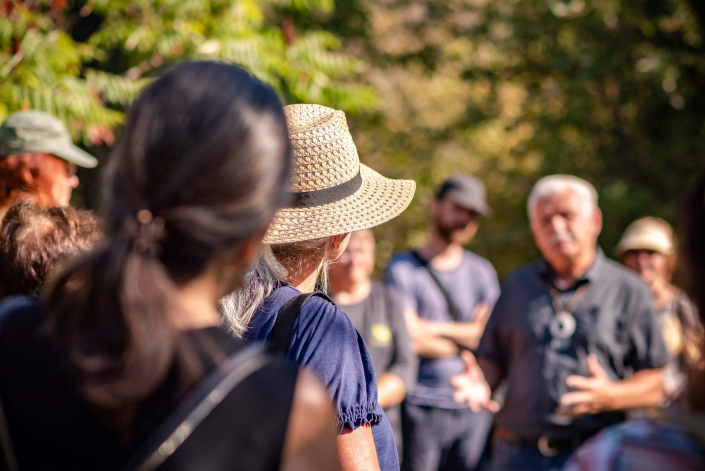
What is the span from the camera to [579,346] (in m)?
3.85

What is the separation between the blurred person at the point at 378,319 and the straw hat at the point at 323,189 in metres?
2.22

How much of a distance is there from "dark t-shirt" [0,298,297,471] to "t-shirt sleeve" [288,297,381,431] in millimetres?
580

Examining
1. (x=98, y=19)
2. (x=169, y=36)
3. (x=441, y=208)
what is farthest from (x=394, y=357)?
(x=98, y=19)

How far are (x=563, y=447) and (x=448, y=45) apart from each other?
11.5 m

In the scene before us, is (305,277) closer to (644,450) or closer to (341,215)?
(341,215)

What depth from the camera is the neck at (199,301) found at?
3.77ft

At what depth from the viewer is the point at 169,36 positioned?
5.97 m

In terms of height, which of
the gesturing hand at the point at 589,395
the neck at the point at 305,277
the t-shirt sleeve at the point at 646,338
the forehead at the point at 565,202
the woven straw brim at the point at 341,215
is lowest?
the gesturing hand at the point at 589,395

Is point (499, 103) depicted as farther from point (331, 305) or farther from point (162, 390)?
point (162, 390)

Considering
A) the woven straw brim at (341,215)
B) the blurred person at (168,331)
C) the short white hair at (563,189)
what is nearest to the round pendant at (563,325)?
the short white hair at (563,189)

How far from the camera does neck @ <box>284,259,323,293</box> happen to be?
81.8 inches

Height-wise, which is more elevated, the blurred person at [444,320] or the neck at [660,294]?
the blurred person at [444,320]

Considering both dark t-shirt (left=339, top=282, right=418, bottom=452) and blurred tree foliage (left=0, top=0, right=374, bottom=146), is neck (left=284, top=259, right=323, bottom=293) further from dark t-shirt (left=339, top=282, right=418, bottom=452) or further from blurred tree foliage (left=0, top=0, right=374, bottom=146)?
blurred tree foliage (left=0, top=0, right=374, bottom=146)

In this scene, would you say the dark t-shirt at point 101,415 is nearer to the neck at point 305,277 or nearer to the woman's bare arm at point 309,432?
the woman's bare arm at point 309,432
